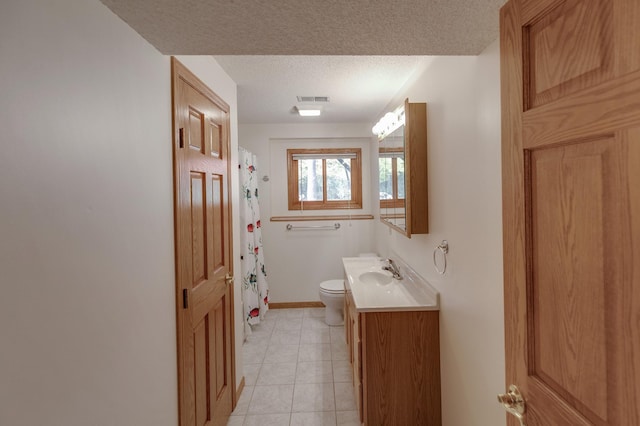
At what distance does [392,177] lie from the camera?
257 centimetres

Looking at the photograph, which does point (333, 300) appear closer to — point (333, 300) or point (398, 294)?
point (333, 300)

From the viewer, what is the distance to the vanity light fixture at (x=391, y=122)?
2249 mm

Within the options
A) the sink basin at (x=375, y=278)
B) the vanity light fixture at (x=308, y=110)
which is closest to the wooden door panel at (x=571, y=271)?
the sink basin at (x=375, y=278)

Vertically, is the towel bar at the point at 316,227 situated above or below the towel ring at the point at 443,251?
above

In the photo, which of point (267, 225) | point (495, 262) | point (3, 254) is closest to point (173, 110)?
point (3, 254)

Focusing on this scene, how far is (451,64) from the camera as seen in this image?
169cm

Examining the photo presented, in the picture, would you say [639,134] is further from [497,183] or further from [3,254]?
[3,254]

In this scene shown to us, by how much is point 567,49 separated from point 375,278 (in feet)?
7.47

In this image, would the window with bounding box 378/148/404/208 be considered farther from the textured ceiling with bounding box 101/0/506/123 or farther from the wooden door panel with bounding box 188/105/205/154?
the wooden door panel with bounding box 188/105/205/154

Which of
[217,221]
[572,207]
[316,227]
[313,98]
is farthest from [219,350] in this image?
[316,227]

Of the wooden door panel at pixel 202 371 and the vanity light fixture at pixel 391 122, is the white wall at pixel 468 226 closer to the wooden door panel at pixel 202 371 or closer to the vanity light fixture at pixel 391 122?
the vanity light fixture at pixel 391 122

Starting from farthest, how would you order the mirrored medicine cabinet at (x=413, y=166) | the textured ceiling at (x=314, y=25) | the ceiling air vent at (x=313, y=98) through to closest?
the ceiling air vent at (x=313, y=98)
the mirrored medicine cabinet at (x=413, y=166)
the textured ceiling at (x=314, y=25)

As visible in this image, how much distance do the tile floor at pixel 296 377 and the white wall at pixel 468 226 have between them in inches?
33.0

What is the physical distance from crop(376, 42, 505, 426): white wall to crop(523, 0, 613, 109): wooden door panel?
49 cm
